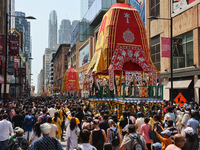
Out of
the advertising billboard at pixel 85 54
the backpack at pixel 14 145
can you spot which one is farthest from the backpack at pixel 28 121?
the advertising billboard at pixel 85 54

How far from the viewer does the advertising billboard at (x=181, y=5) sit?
23547mm

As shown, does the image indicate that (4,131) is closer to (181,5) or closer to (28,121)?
(28,121)

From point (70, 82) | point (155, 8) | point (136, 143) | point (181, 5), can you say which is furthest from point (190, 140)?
point (70, 82)

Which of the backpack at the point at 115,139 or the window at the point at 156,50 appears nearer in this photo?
the backpack at the point at 115,139

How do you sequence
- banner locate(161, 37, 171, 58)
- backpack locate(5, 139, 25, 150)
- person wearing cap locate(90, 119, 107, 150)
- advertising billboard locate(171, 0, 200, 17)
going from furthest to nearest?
advertising billboard locate(171, 0, 200, 17)
banner locate(161, 37, 171, 58)
person wearing cap locate(90, 119, 107, 150)
backpack locate(5, 139, 25, 150)

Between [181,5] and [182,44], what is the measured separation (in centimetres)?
634

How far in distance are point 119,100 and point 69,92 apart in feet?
101

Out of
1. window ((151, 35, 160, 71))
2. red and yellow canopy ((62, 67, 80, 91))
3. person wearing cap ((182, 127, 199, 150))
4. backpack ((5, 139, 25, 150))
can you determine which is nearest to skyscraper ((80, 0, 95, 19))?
red and yellow canopy ((62, 67, 80, 91))

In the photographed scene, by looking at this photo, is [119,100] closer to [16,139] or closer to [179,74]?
[16,139]

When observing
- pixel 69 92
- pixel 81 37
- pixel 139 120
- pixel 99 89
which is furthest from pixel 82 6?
pixel 139 120

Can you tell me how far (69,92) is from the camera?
44.6m

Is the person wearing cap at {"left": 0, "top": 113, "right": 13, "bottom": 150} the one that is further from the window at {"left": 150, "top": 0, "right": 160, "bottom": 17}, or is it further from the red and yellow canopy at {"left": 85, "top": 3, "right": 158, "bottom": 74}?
the window at {"left": 150, "top": 0, "right": 160, "bottom": 17}

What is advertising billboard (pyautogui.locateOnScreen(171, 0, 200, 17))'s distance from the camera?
23547mm

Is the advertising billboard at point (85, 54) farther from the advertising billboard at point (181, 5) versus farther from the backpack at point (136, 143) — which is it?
the backpack at point (136, 143)
